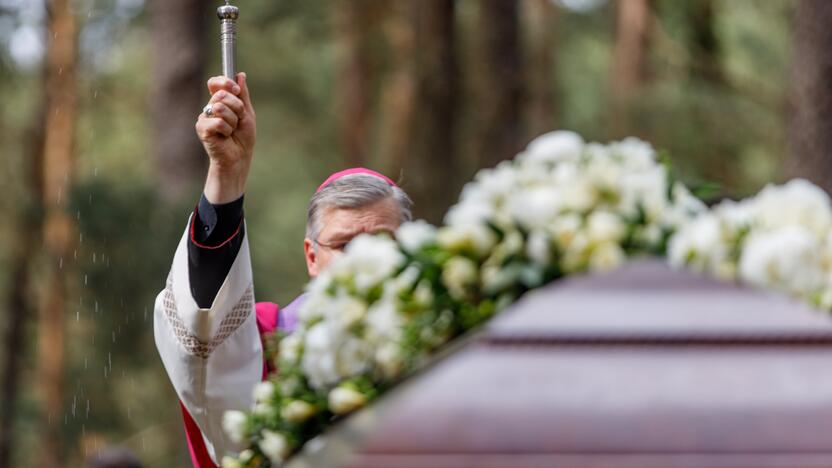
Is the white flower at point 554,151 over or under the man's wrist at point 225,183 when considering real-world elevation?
over

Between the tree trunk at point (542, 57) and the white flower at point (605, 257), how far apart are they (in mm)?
20064

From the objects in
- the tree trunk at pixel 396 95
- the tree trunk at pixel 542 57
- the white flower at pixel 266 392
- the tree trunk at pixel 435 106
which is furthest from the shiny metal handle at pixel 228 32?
the tree trunk at pixel 542 57

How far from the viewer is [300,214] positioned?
26.2 meters

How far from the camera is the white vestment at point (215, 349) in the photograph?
11.7ft

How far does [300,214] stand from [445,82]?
1445 cm

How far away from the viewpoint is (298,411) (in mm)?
2186

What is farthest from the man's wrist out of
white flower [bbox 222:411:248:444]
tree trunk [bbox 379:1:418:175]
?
tree trunk [bbox 379:1:418:175]

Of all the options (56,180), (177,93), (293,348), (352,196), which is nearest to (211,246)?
(352,196)

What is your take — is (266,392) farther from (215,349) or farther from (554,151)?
(215,349)

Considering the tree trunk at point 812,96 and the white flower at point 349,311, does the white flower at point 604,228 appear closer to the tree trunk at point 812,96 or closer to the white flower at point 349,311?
the white flower at point 349,311

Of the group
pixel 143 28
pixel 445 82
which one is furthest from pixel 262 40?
pixel 445 82

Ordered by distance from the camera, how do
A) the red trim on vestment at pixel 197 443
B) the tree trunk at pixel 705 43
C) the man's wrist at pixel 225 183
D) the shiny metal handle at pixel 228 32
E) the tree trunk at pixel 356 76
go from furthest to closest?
the tree trunk at pixel 356 76, the tree trunk at pixel 705 43, the red trim on vestment at pixel 197 443, the man's wrist at pixel 225 183, the shiny metal handle at pixel 228 32

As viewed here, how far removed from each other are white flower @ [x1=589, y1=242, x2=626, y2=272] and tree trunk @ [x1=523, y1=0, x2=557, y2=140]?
2006 cm

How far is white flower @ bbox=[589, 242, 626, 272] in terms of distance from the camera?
182cm
